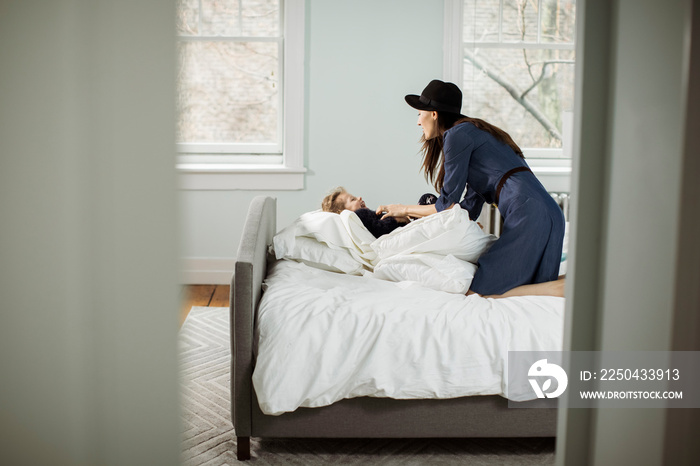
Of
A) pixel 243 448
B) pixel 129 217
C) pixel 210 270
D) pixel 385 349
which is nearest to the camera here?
pixel 129 217

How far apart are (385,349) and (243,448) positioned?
1.88ft

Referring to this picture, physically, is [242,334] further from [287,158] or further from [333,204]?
[287,158]

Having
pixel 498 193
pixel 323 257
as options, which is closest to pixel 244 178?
pixel 323 257

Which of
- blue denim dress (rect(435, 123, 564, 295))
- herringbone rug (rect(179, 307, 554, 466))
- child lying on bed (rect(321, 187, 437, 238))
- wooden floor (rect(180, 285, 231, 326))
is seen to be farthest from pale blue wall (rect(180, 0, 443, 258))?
herringbone rug (rect(179, 307, 554, 466))

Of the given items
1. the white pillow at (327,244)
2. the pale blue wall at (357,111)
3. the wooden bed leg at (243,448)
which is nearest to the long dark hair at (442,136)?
the white pillow at (327,244)

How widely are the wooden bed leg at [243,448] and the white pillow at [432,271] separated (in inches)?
32.7

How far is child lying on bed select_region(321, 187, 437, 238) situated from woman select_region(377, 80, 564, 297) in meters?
0.32

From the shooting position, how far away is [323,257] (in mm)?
2676

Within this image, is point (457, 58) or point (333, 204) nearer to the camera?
point (333, 204)

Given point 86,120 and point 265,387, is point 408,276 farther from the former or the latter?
point 86,120

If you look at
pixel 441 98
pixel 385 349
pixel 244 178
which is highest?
pixel 441 98

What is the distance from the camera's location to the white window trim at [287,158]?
4.44 meters

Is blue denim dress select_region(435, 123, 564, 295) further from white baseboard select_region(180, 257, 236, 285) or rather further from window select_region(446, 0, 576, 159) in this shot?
white baseboard select_region(180, 257, 236, 285)

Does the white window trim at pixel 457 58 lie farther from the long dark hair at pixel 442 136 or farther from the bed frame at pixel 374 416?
the bed frame at pixel 374 416
